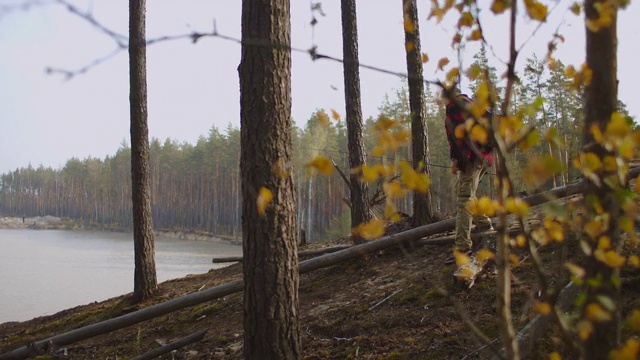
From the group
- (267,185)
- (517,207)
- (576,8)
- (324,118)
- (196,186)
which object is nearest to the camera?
(517,207)

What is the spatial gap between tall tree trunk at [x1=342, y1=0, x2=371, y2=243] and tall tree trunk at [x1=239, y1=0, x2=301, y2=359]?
157 inches

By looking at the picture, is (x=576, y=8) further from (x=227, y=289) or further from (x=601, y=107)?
(x=227, y=289)

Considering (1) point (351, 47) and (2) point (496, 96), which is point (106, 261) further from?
(2) point (496, 96)

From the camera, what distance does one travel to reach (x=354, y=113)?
797 cm

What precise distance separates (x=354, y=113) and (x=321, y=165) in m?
6.48

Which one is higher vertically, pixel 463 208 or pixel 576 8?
pixel 576 8

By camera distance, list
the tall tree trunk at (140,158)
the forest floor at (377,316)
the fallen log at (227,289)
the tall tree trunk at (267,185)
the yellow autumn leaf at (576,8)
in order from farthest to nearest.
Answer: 1. the tall tree trunk at (140,158)
2. the fallen log at (227,289)
3. the forest floor at (377,316)
4. the tall tree trunk at (267,185)
5. the yellow autumn leaf at (576,8)

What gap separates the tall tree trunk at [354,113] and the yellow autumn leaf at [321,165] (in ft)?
20.2

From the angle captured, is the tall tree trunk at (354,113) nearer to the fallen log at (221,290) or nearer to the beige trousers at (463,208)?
the fallen log at (221,290)

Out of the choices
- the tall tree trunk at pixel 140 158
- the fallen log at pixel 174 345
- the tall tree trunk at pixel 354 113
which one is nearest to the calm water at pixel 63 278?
the tall tree trunk at pixel 140 158

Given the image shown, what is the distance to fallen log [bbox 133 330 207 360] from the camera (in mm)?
5555

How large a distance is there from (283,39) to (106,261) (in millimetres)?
22132

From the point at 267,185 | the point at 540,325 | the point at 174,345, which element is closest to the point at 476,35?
the point at 540,325

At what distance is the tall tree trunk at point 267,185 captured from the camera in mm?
3717
